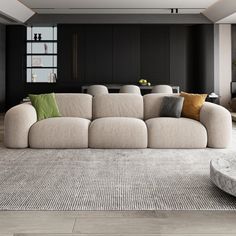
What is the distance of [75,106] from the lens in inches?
221

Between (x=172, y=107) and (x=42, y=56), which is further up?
(x=42, y=56)

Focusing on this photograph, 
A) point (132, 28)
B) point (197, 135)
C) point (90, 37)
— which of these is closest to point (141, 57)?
point (132, 28)

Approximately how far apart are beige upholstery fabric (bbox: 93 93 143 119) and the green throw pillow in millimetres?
610

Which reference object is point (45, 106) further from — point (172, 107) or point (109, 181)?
point (109, 181)

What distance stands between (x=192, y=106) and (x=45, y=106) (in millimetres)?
2125

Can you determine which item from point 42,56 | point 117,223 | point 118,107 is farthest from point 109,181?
point 42,56

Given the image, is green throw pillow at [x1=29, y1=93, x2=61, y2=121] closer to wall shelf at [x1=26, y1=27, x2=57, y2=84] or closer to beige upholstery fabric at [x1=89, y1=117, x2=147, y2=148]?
beige upholstery fabric at [x1=89, y1=117, x2=147, y2=148]

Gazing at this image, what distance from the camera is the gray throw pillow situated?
5.29 meters

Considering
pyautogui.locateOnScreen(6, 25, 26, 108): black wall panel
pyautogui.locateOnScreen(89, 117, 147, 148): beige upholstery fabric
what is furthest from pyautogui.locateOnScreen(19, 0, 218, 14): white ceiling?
pyautogui.locateOnScreen(89, 117, 147, 148): beige upholstery fabric

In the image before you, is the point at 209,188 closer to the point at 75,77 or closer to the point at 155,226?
the point at 155,226

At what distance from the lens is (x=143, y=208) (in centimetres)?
255

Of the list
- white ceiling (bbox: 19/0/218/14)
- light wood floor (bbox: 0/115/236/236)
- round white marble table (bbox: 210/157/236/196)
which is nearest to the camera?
light wood floor (bbox: 0/115/236/236)

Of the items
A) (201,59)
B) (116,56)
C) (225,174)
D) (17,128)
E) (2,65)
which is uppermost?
(116,56)

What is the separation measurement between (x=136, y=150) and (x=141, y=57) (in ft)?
22.3
